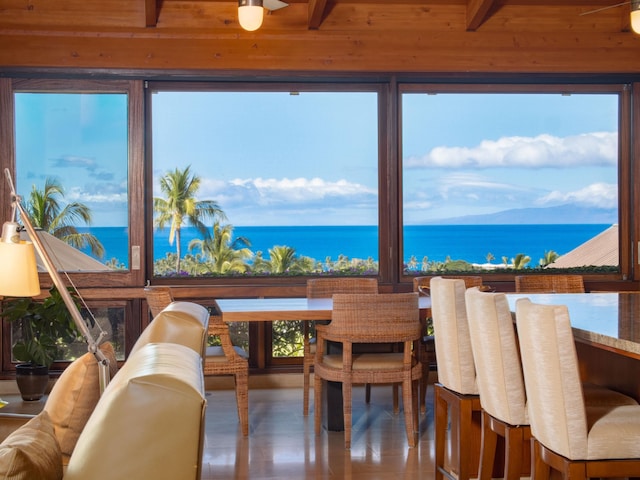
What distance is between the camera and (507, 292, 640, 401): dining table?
2.69m

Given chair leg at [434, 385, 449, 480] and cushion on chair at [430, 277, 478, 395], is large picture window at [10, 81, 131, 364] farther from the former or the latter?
cushion on chair at [430, 277, 478, 395]

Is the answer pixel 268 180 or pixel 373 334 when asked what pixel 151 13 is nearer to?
pixel 268 180

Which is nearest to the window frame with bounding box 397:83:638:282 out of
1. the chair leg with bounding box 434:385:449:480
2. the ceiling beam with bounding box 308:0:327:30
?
the ceiling beam with bounding box 308:0:327:30

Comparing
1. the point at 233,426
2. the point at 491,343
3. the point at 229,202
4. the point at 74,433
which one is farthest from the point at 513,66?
the point at 74,433

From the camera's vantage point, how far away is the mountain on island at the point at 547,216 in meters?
7.06

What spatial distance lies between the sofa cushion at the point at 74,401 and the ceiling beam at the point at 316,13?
4301 mm

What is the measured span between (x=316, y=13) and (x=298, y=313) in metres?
2.54

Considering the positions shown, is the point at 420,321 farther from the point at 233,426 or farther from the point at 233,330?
the point at 233,330

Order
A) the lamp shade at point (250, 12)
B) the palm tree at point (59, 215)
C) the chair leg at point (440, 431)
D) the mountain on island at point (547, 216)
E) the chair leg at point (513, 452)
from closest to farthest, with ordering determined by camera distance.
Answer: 1. the chair leg at point (513, 452)
2. the chair leg at point (440, 431)
3. the lamp shade at point (250, 12)
4. the palm tree at point (59, 215)
5. the mountain on island at point (547, 216)

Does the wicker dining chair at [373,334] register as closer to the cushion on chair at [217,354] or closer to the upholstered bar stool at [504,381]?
the cushion on chair at [217,354]

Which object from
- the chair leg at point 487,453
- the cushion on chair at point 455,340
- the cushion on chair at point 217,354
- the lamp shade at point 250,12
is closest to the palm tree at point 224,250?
the cushion on chair at point 217,354

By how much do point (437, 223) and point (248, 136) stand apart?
5.63ft

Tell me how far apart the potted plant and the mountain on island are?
10.6 feet

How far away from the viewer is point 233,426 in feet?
17.7
